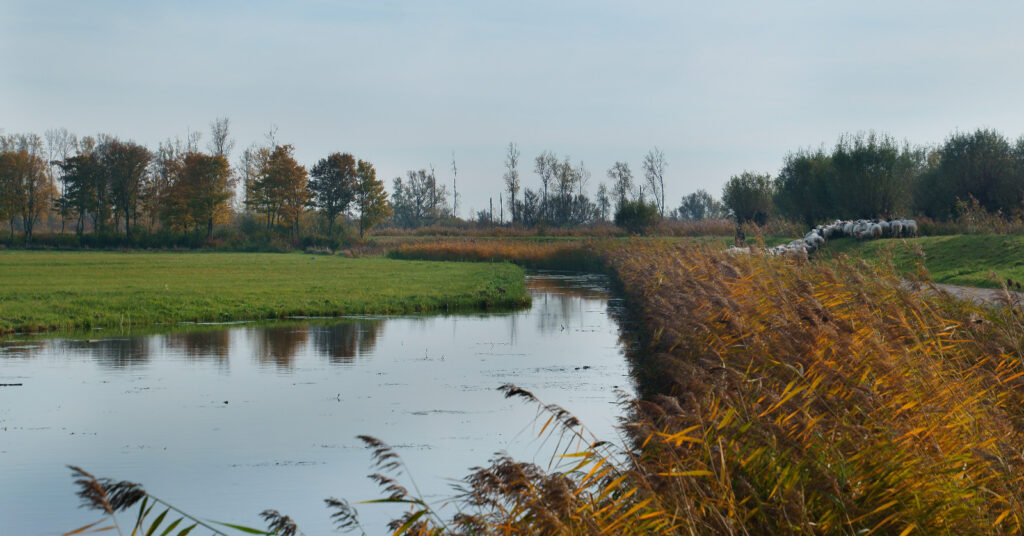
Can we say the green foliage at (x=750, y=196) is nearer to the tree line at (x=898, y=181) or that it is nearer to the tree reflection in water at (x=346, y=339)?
the tree line at (x=898, y=181)

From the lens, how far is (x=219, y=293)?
25.0m

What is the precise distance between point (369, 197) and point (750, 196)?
1320 inches

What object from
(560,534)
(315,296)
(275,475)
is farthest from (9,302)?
(560,534)

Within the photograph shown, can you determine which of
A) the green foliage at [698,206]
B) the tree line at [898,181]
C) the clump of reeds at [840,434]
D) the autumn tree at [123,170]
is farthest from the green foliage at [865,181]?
the green foliage at [698,206]

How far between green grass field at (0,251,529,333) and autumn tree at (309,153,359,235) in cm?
3674

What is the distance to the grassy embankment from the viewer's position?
13.2 feet

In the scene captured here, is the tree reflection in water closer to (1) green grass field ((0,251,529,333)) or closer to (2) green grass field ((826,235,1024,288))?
(1) green grass field ((0,251,529,333))

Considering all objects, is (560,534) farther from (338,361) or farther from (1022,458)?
(338,361)

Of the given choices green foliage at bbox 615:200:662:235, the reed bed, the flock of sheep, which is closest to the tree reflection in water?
the reed bed

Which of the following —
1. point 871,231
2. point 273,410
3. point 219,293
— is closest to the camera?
point 273,410

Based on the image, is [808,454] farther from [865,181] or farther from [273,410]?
[865,181]

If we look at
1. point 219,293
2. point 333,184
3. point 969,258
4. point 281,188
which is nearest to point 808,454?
point 969,258

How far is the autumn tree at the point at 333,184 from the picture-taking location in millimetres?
75375

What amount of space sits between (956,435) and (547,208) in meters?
83.7
